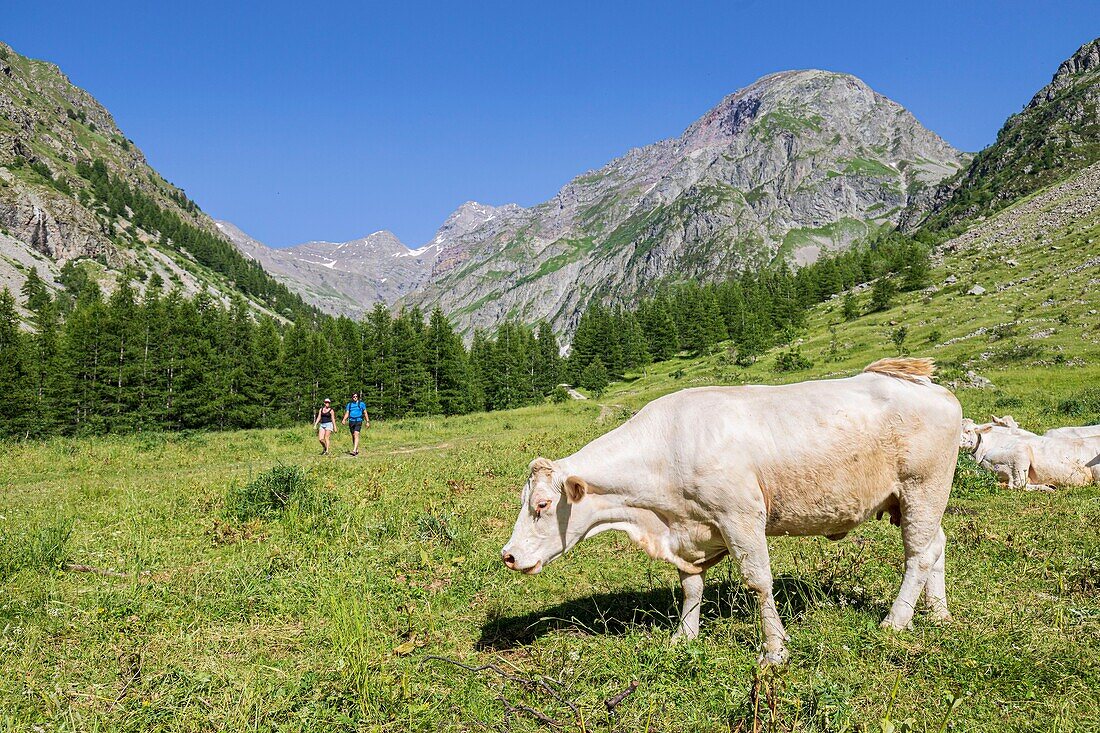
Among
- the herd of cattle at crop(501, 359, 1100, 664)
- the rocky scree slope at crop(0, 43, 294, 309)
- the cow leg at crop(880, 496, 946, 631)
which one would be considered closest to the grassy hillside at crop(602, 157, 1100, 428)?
the cow leg at crop(880, 496, 946, 631)

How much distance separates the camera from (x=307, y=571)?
7.74 meters

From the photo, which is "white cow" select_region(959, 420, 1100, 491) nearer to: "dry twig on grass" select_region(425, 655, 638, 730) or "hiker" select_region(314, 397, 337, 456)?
"dry twig on grass" select_region(425, 655, 638, 730)

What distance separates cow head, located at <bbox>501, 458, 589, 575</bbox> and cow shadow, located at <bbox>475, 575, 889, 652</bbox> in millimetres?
624

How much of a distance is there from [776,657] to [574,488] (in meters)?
2.26

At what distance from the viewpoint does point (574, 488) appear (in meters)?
5.51

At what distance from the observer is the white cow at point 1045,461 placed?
10.7m

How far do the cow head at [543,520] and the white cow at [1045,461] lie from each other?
9414 millimetres

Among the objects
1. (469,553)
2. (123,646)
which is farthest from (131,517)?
(469,553)

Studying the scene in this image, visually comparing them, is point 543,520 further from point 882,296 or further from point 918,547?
point 882,296

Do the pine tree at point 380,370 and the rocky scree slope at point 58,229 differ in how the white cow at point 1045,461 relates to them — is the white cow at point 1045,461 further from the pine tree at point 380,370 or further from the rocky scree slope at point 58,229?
the rocky scree slope at point 58,229

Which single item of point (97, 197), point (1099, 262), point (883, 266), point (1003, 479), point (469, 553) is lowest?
point (1003, 479)

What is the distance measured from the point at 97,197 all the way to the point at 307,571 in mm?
238892

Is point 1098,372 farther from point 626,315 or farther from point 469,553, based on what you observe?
point 626,315

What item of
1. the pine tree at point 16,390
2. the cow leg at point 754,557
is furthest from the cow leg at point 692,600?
the pine tree at point 16,390
